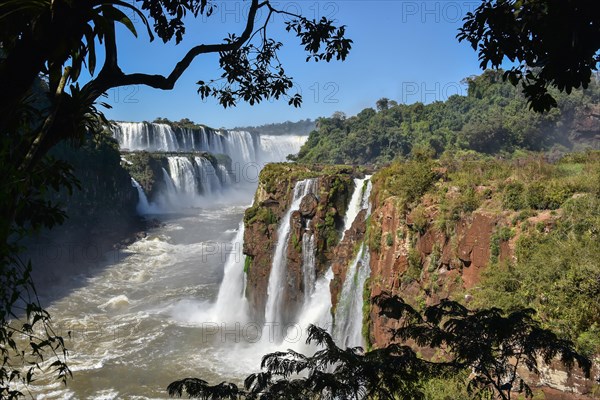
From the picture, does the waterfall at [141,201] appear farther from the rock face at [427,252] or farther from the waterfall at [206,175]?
the rock face at [427,252]

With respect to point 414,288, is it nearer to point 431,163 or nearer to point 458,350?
A: point 431,163

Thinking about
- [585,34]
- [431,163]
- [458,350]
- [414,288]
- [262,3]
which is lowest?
[414,288]

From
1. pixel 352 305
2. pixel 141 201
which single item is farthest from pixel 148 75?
pixel 141 201

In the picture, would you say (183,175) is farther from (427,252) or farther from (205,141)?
(427,252)

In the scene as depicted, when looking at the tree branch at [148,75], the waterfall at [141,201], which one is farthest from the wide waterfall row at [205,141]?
the tree branch at [148,75]

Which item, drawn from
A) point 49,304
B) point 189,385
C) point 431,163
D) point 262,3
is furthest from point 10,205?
point 49,304
